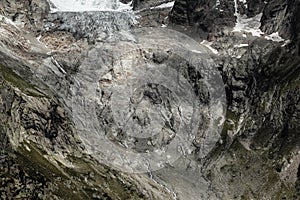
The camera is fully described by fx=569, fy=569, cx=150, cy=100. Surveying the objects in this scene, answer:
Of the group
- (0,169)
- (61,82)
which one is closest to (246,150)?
(61,82)

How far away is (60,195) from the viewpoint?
121m

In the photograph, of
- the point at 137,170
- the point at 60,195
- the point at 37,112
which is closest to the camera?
the point at 60,195

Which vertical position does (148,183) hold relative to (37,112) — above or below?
below

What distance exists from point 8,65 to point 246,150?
82388 mm

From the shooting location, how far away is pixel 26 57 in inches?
7830

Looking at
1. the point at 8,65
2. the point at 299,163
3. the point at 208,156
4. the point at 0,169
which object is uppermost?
the point at 0,169

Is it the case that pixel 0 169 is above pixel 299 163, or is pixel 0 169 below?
above

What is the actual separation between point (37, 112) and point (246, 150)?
2858 inches

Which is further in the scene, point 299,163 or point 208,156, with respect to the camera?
point 208,156

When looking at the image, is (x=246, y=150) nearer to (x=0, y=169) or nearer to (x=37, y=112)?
(x=37, y=112)

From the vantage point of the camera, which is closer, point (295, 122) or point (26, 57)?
point (295, 122)

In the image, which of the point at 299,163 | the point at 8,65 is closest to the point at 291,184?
the point at 299,163

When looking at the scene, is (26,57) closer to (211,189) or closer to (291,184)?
(211,189)

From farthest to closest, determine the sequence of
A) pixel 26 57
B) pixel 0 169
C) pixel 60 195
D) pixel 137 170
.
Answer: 1. pixel 26 57
2. pixel 137 170
3. pixel 60 195
4. pixel 0 169
